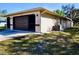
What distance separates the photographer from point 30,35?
27.4ft

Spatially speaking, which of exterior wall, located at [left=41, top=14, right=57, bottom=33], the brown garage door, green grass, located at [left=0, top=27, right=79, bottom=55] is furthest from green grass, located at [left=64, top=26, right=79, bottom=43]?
the brown garage door

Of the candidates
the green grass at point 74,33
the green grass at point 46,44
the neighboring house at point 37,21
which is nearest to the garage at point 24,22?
the neighboring house at point 37,21

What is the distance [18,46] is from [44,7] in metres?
1.00

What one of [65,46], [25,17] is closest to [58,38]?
[65,46]

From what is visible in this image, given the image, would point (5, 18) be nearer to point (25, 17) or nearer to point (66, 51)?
point (25, 17)

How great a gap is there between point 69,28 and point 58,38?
1.04ft

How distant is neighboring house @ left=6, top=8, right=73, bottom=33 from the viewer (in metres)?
8.36

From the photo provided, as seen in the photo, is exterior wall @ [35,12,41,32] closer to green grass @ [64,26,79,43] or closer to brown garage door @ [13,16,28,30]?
brown garage door @ [13,16,28,30]

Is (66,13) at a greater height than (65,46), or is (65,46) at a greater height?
(66,13)

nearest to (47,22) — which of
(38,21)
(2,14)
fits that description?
(38,21)

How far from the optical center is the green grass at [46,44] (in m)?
8.27

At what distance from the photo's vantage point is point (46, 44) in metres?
8.33

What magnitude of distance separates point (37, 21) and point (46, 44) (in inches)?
21.1

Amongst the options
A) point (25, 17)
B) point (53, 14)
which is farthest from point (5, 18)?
point (53, 14)
